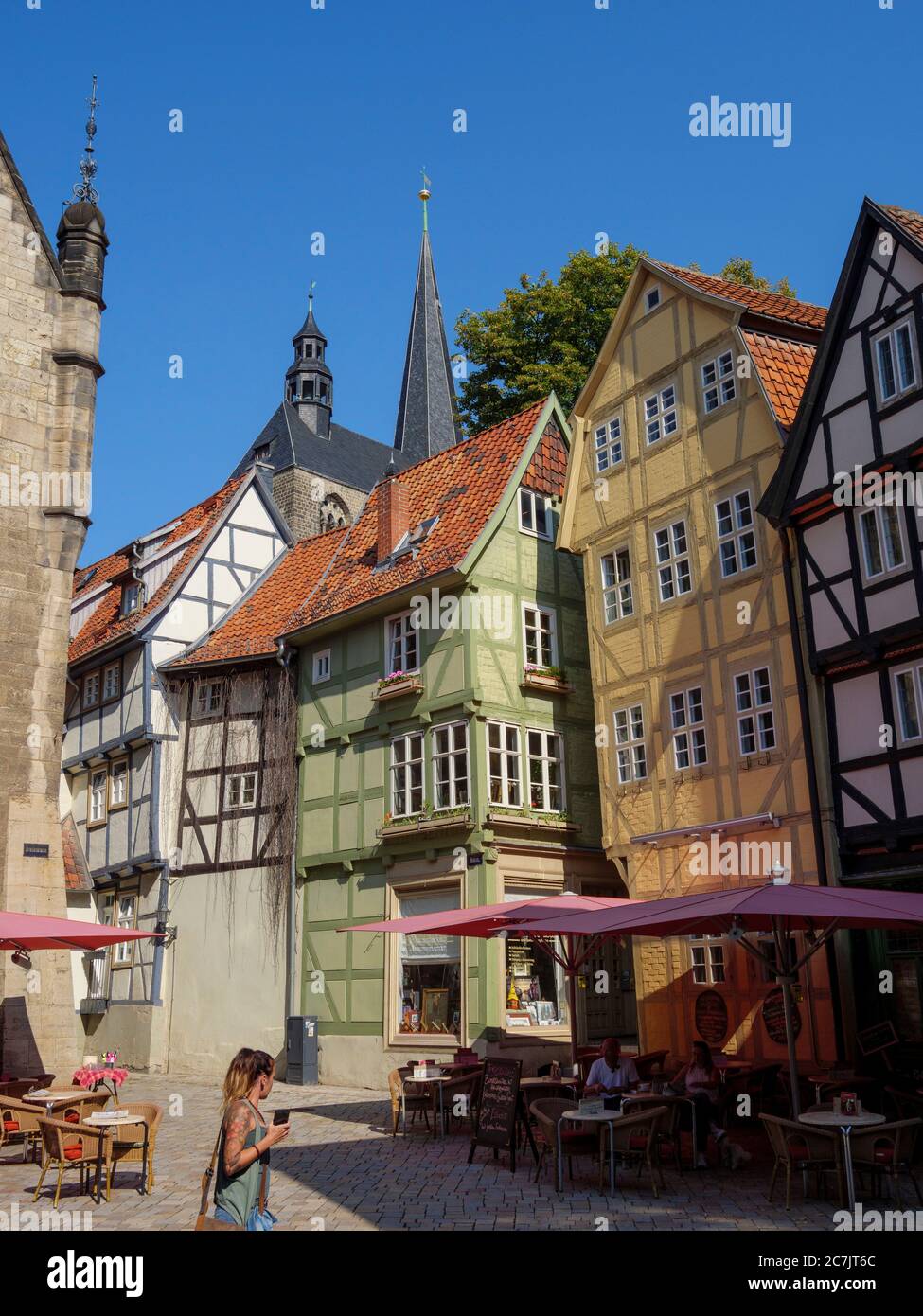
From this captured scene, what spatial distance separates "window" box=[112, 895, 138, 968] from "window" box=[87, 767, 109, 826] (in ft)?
7.06

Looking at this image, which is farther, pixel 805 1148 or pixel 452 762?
pixel 452 762

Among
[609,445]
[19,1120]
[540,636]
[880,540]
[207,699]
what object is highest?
[609,445]

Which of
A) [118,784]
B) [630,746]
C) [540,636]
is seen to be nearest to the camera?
[630,746]

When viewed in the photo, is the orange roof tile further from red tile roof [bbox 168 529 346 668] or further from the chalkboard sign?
red tile roof [bbox 168 529 346 668]

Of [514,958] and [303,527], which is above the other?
[303,527]

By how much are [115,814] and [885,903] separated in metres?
20.5

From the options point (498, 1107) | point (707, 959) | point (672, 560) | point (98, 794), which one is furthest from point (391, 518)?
point (498, 1107)

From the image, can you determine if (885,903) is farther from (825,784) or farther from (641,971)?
(641,971)

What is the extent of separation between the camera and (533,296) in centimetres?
3156

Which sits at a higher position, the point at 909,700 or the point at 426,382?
the point at 426,382

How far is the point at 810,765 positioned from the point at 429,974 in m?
8.40

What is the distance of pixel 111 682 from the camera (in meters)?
28.6

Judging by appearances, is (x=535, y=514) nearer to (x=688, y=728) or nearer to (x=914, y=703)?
(x=688, y=728)

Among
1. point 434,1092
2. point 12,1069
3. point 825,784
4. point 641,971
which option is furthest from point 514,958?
point 12,1069
